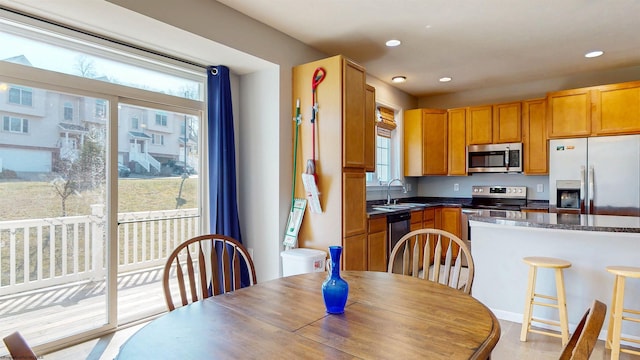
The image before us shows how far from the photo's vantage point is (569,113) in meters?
4.32

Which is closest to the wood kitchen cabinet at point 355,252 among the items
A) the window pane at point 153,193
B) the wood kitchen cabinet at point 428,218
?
the window pane at point 153,193

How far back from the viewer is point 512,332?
2.80 metres

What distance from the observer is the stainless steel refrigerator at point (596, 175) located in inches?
151

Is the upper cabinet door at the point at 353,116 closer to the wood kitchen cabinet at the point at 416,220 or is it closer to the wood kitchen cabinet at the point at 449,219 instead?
the wood kitchen cabinet at the point at 416,220

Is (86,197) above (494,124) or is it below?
below

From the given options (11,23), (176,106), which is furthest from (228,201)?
(11,23)

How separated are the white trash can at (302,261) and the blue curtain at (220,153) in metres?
0.63

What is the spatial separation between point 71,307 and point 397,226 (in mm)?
3162

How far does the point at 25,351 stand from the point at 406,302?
121 cm

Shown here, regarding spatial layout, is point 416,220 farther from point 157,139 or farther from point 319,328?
point 319,328

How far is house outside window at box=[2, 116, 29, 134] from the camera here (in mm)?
2338

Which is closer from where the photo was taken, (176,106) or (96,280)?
(96,280)

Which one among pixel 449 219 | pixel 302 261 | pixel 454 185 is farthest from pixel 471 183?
pixel 302 261

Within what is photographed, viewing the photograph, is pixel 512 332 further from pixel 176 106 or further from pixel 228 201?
pixel 176 106
